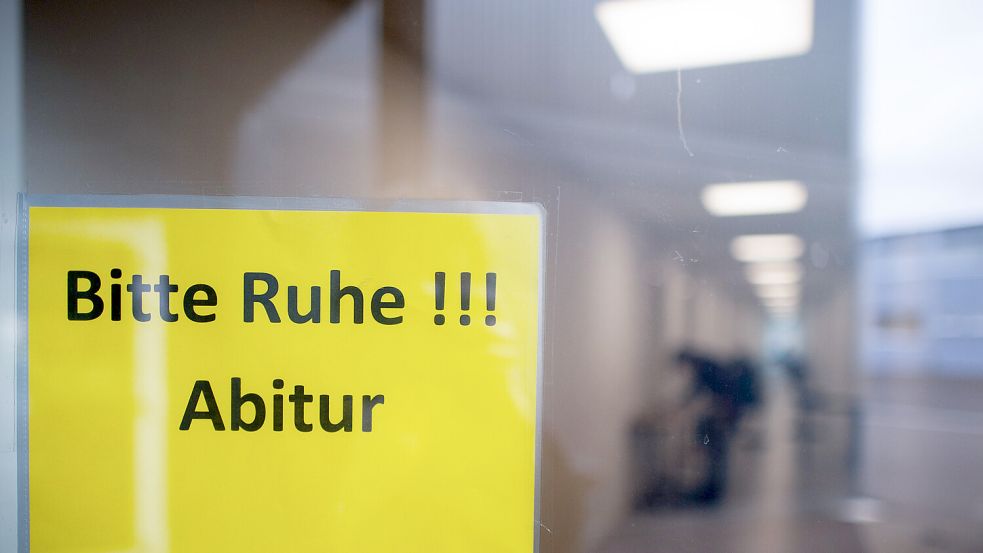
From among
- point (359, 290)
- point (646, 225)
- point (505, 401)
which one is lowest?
point (505, 401)

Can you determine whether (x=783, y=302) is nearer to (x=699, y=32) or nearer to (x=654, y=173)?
(x=654, y=173)

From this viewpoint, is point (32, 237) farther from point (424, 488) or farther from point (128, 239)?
point (424, 488)

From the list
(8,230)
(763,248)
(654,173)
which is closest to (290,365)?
(8,230)

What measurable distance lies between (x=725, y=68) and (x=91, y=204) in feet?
3.60

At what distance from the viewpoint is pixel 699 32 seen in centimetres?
101

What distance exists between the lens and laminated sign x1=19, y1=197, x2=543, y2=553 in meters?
1.03

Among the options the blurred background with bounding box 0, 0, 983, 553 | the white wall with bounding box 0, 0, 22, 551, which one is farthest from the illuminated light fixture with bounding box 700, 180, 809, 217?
the white wall with bounding box 0, 0, 22, 551

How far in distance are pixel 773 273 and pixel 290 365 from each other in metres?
0.83

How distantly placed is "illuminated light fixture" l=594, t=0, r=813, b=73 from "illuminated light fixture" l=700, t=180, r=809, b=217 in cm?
21

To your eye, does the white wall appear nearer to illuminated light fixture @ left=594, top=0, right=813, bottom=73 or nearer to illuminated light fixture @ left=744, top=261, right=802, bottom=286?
illuminated light fixture @ left=594, top=0, right=813, bottom=73

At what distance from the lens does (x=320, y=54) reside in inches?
40.6

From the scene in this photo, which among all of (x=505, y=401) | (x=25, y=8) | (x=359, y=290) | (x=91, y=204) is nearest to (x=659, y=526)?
(x=505, y=401)

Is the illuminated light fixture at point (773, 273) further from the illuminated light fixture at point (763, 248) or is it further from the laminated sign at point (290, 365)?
the laminated sign at point (290, 365)

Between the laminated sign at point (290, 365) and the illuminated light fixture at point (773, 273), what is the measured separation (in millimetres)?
355
